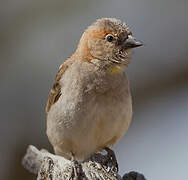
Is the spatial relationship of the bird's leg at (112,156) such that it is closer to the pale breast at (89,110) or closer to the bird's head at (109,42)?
the pale breast at (89,110)

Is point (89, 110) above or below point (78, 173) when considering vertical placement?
above

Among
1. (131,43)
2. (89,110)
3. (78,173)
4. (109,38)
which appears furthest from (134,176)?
(109,38)

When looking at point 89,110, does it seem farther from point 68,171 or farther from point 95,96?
point 68,171

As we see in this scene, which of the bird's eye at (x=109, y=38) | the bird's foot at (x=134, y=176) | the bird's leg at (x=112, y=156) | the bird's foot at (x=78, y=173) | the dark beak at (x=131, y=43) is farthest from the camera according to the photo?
the bird's eye at (x=109, y=38)

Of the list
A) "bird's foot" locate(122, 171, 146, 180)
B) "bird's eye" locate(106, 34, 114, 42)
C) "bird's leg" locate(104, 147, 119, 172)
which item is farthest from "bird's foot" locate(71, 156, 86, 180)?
"bird's eye" locate(106, 34, 114, 42)

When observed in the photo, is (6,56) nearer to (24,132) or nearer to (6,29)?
(6,29)

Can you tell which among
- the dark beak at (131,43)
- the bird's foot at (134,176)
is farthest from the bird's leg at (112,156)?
the dark beak at (131,43)

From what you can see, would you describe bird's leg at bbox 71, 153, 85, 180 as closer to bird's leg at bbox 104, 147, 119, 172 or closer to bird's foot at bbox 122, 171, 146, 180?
bird's foot at bbox 122, 171, 146, 180
